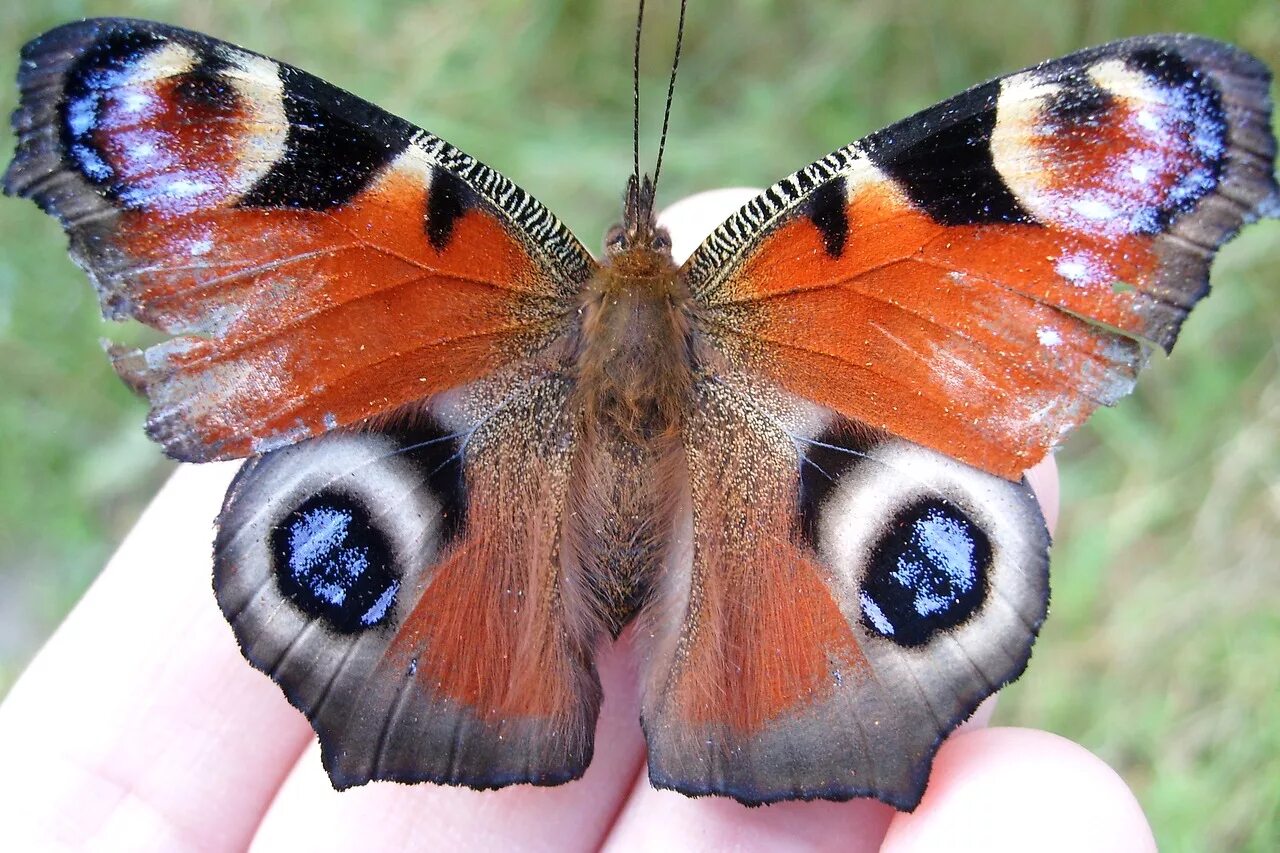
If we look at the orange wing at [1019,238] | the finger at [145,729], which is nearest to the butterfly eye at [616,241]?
the orange wing at [1019,238]

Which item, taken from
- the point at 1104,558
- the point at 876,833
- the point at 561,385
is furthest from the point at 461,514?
the point at 1104,558

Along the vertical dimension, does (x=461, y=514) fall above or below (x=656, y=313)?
below

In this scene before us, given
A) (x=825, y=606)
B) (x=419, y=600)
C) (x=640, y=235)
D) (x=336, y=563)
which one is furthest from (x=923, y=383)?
(x=336, y=563)

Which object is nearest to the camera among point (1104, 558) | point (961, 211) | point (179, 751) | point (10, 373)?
point (961, 211)

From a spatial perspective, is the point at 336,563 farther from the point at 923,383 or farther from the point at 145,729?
the point at 923,383

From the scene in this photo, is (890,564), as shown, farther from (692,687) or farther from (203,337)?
(203,337)

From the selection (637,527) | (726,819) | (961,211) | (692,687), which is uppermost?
(961,211)

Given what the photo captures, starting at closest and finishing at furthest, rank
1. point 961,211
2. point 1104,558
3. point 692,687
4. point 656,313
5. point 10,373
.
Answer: point 961,211 < point 692,687 < point 656,313 < point 1104,558 < point 10,373
